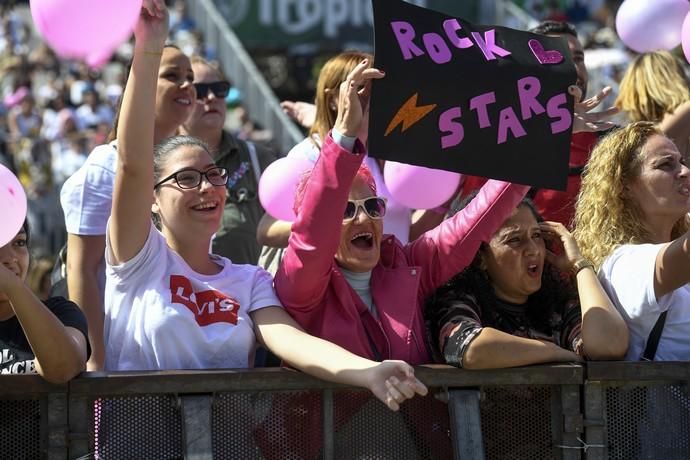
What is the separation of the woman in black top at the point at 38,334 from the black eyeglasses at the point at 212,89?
2138mm

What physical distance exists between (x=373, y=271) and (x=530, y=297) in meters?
0.57

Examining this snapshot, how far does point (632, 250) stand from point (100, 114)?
505 inches

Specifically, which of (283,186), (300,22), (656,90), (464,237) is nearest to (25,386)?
(464,237)

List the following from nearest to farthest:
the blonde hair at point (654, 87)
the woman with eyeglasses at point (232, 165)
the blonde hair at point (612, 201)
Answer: the blonde hair at point (612, 201) < the woman with eyeglasses at point (232, 165) < the blonde hair at point (654, 87)

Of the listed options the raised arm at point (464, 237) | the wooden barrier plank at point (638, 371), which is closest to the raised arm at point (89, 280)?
the raised arm at point (464, 237)

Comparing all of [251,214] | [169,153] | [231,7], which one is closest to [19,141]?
[231,7]

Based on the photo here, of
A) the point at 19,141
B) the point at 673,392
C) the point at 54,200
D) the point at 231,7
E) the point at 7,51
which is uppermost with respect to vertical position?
the point at 231,7

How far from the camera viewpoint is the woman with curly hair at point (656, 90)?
555cm

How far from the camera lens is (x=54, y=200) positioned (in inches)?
536

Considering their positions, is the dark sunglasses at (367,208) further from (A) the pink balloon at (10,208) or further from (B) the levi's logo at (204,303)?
(A) the pink balloon at (10,208)

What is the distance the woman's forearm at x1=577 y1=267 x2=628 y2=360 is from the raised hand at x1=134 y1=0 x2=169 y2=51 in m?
1.49

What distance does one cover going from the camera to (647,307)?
3852 mm

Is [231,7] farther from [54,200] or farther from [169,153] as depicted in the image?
[169,153]

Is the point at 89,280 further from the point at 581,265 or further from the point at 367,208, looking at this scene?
the point at 581,265
